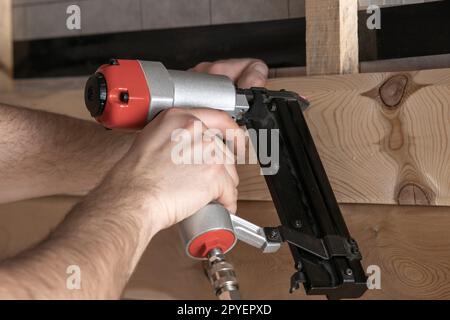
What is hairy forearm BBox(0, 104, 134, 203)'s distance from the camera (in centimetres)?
112

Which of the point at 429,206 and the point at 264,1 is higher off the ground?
the point at 264,1

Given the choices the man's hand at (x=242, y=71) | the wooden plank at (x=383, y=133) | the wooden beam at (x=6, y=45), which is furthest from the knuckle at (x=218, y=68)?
the wooden beam at (x=6, y=45)

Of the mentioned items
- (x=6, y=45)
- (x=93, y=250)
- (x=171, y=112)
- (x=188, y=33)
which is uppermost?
(x=6, y=45)

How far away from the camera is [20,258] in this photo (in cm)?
69

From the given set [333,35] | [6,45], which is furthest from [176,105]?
[6,45]

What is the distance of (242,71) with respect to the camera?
1078 millimetres

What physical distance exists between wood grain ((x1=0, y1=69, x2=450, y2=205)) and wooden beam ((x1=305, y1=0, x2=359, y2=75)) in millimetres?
26

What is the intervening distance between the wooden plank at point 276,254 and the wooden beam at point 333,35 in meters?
0.23

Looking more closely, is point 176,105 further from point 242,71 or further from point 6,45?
point 6,45

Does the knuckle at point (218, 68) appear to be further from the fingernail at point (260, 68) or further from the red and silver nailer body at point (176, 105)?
the red and silver nailer body at point (176, 105)

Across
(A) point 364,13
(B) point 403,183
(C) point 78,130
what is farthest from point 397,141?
(C) point 78,130

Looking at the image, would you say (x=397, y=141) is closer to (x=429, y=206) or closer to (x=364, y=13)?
(x=429, y=206)

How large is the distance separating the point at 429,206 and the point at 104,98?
0.49 meters

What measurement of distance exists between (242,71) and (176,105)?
0.25m
